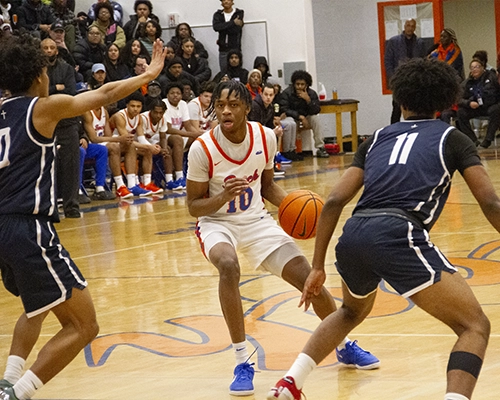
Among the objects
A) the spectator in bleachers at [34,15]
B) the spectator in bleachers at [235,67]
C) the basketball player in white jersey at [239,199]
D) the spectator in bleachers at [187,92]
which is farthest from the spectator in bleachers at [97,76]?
the basketball player in white jersey at [239,199]

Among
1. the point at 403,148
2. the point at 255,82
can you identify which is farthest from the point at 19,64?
the point at 255,82

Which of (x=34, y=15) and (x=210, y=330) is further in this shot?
(x=34, y=15)

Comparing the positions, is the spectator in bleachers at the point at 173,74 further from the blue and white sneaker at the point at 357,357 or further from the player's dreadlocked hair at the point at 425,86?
the player's dreadlocked hair at the point at 425,86

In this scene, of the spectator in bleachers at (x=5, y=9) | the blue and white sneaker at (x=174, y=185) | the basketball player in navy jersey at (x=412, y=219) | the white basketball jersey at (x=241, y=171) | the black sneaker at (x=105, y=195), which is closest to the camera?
the basketball player in navy jersey at (x=412, y=219)

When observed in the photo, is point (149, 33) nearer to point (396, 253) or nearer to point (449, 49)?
point (449, 49)

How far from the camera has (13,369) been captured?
4340 millimetres

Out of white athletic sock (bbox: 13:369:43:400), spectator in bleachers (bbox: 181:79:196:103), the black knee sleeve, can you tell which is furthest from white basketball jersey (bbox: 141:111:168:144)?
the black knee sleeve

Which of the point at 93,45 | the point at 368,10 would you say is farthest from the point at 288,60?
the point at 93,45

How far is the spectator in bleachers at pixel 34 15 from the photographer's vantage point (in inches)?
609

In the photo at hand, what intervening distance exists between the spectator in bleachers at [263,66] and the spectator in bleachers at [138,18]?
2.00 meters

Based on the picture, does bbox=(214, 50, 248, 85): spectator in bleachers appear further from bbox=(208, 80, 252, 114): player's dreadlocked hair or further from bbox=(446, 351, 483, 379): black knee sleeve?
bbox=(446, 351, 483, 379): black knee sleeve

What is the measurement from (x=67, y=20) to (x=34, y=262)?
1281cm

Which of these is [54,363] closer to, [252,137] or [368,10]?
[252,137]

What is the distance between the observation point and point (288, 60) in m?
18.5
